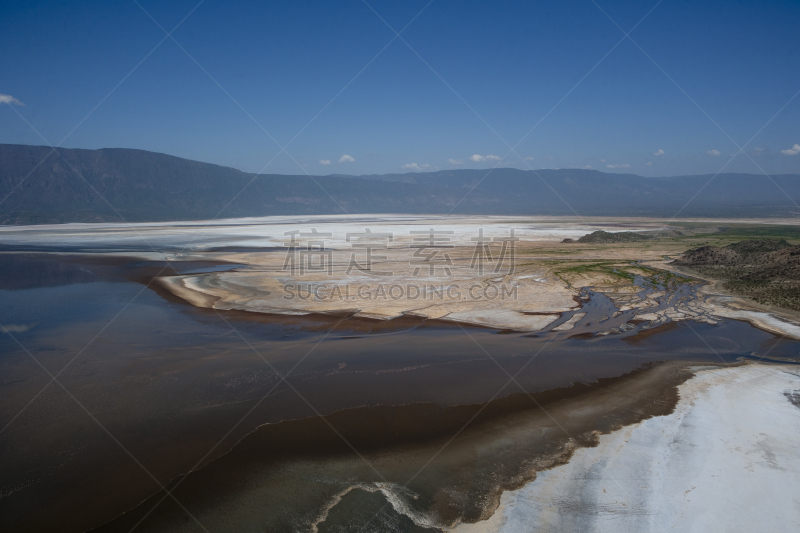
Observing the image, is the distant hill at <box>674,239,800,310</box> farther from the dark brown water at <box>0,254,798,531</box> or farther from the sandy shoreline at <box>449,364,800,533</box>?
the sandy shoreline at <box>449,364,800,533</box>

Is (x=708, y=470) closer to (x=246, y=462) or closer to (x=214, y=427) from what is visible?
(x=246, y=462)

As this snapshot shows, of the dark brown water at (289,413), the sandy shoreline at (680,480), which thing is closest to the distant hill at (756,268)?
the dark brown water at (289,413)

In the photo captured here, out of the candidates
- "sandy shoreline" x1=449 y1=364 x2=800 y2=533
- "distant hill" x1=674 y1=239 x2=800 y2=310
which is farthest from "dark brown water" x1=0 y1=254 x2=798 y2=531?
"distant hill" x1=674 y1=239 x2=800 y2=310

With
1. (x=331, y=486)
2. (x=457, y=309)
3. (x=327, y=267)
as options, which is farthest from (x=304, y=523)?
(x=327, y=267)

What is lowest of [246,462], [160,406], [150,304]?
[246,462]

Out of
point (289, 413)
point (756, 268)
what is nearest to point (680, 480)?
point (289, 413)

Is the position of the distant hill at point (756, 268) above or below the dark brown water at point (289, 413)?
above

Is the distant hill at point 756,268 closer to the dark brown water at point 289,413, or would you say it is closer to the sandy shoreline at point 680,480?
the dark brown water at point 289,413

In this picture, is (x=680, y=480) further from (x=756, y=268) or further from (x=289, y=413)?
(x=756, y=268)
